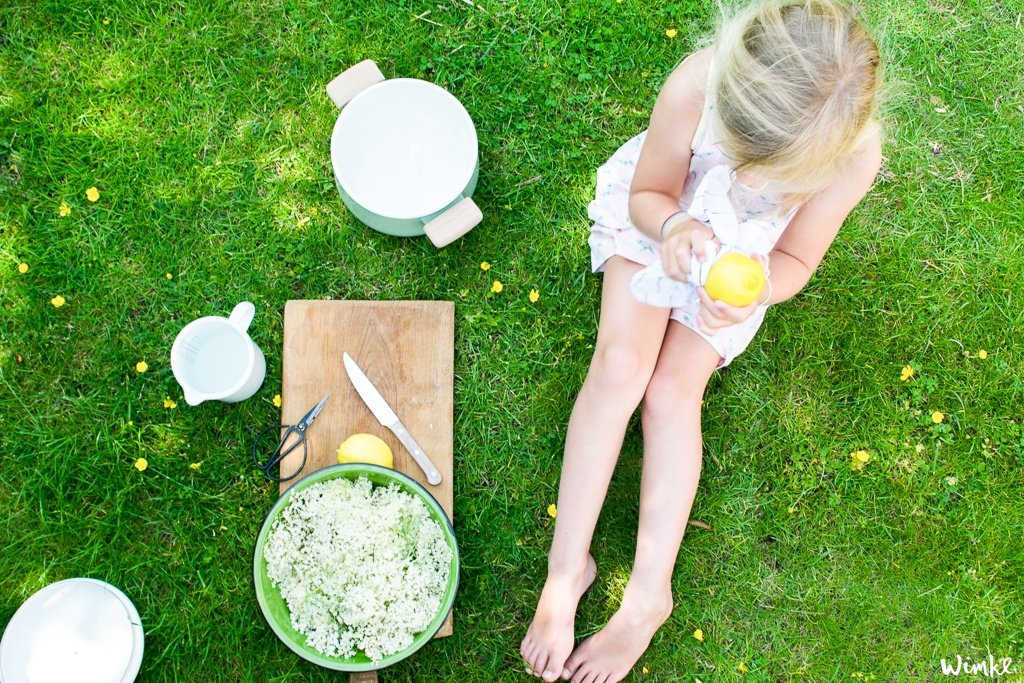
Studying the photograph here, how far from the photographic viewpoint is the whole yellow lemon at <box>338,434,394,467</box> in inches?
68.6

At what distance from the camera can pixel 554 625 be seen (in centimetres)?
179

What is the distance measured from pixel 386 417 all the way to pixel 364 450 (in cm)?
11

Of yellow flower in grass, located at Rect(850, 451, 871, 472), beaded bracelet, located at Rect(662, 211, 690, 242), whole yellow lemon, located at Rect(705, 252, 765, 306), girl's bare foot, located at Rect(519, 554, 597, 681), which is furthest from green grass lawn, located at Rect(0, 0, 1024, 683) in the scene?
whole yellow lemon, located at Rect(705, 252, 765, 306)

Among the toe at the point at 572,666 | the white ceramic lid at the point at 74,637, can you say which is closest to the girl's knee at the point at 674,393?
the toe at the point at 572,666

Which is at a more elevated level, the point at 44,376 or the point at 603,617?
the point at 44,376

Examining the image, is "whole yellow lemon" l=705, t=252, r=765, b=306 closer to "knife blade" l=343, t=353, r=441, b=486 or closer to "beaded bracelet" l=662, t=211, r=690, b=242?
"beaded bracelet" l=662, t=211, r=690, b=242

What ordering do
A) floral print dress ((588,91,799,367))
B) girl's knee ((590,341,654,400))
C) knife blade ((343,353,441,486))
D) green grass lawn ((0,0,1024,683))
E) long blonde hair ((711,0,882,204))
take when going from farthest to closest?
green grass lawn ((0,0,1024,683)), knife blade ((343,353,441,486)), girl's knee ((590,341,654,400)), floral print dress ((588,91,799,367)), long blonde hair ((711,0,882,204))

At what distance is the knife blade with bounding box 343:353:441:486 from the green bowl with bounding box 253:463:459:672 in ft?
0.70

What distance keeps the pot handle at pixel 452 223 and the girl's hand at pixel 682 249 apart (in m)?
0.60

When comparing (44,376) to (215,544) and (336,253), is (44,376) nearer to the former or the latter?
(215,544)

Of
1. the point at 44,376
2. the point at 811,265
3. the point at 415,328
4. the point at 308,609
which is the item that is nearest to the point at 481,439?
the point at 415,328

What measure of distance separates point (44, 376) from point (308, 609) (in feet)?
3.34

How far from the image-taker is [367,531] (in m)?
1.55

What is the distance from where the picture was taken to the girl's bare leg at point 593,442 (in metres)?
1.71
